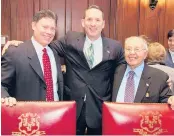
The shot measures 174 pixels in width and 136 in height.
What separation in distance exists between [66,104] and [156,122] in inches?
20.0

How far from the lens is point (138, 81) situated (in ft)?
6.42

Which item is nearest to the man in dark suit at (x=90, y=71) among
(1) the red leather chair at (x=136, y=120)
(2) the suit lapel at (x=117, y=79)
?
(2) the suit lapel at (x=117, y=79)

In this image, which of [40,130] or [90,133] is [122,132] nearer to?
[40,130]

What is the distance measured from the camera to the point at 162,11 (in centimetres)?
403

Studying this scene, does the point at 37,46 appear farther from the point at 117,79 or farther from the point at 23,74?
the point at 117,79

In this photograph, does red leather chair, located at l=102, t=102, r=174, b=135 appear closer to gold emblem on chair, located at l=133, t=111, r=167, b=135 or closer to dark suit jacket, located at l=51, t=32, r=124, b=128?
gold emblem on chair, located at l=133, t=111, r=167, b=135

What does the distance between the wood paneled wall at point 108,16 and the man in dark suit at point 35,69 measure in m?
1.62

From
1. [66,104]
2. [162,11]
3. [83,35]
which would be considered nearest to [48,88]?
[66,104]

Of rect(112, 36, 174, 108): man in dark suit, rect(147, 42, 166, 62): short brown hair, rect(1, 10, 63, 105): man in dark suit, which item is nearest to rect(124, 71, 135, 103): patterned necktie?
rect(112, 36, 174, 108): man in dark suit

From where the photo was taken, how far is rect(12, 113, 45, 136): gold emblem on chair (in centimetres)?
153

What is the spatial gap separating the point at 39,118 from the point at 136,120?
531 mm

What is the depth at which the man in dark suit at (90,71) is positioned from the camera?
7.00 feet

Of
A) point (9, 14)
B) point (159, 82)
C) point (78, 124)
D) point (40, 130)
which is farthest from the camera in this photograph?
point (9, 14)

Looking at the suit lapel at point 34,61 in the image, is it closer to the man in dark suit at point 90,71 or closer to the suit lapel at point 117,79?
the man in dark suit at point 90,71
